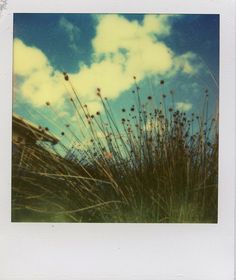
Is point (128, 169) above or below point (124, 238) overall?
above

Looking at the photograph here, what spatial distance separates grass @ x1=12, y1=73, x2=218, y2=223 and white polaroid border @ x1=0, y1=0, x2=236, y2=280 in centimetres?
3

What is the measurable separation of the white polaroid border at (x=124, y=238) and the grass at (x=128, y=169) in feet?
0.09

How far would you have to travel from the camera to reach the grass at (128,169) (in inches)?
52.7

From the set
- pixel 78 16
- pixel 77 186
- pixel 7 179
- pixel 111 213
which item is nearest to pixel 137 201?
pixel 111 213

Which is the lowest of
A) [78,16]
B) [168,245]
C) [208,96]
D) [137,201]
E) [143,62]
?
[168,245]

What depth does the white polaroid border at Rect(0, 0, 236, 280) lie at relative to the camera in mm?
1335

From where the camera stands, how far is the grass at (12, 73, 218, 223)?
4.39 feet

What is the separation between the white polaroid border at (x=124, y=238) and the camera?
1.33 meters

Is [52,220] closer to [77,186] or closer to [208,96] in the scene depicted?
[77,186]

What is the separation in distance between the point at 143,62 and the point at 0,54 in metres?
0.44

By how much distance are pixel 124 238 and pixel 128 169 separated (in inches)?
8.3

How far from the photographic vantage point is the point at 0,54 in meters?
1.34

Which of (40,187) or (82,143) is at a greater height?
(82,143)

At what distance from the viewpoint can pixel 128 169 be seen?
135 cm
